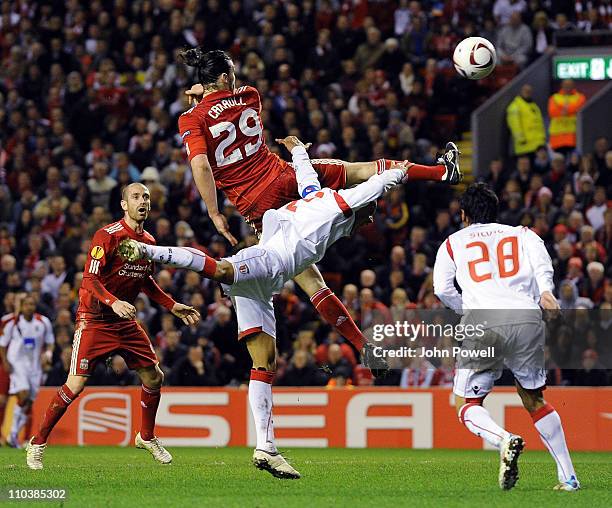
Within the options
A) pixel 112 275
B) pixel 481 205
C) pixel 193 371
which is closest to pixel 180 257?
pixel 481 205

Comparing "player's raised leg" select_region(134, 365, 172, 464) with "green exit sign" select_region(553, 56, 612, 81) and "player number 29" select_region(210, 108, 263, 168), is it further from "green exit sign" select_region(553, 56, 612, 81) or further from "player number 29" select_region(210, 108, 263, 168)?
"green exit sign" select_region(553, 56, 612, 81)

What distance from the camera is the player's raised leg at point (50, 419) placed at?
12031 mm

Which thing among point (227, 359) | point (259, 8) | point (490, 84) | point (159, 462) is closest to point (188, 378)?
point (227, 359)

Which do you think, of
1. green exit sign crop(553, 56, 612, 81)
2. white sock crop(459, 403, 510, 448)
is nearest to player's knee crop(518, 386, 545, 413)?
white sock crop(459, 403, 510, 448)

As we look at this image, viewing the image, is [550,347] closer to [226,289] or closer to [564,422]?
[564,422]

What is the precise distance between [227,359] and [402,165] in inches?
329

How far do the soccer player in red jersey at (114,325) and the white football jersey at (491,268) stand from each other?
3.34 m

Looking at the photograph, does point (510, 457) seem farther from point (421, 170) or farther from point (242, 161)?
point (242, 161)

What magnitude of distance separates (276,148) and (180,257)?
1180 centimetres

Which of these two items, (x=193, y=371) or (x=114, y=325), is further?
(x=193, y=371)

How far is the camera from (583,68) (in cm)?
2108

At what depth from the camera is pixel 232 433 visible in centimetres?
1783

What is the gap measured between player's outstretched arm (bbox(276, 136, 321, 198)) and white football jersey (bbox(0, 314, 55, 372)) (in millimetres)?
8186

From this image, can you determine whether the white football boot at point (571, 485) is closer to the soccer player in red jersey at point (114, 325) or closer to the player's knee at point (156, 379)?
the soccer player in red jersey at point (114, 325)
